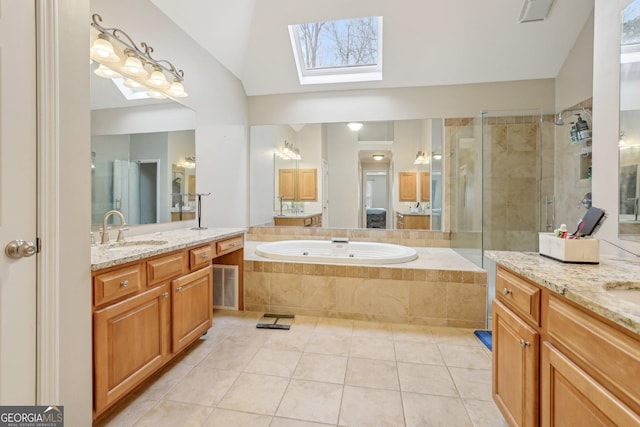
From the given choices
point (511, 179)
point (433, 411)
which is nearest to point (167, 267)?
point (433, 411)

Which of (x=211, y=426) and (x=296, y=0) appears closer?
(x=211, y=426)

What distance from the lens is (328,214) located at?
13.1 feet

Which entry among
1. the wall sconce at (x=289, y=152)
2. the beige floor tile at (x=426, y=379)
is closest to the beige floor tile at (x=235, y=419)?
the beige floor tile at (x=426, y=379)

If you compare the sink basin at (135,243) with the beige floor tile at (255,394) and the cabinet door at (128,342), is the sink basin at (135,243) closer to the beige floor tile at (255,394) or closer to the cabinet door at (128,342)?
the cabinet door at (128,342)

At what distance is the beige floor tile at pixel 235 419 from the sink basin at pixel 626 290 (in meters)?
1.55

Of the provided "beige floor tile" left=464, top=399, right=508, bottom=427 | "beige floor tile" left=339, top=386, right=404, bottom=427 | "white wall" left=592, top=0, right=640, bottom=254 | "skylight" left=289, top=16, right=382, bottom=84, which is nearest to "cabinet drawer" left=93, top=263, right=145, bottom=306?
"beige floor tile" left=339, top=386, right=404, bottom=427

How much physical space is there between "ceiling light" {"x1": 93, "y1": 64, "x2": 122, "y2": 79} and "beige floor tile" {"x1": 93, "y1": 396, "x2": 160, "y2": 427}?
2.01m

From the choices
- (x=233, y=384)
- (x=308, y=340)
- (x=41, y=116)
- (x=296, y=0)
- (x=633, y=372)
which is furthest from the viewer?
(x=296, y=0)

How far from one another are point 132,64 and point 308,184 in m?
2.45

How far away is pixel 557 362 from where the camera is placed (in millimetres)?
939

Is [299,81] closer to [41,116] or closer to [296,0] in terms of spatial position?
[296,0]

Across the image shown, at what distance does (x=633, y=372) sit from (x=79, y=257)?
1.85 metres

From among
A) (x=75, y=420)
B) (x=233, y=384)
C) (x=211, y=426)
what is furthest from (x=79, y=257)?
(x=233, y=384)

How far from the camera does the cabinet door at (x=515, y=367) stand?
1068 millimetres
